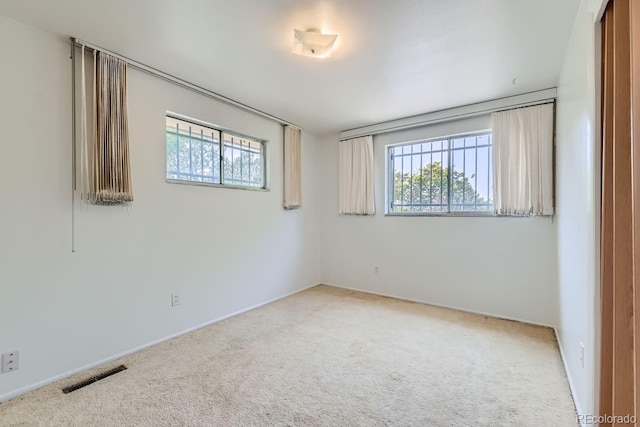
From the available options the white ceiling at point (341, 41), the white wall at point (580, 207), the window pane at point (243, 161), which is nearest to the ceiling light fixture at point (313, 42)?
the white ceiling at point (341, 41)

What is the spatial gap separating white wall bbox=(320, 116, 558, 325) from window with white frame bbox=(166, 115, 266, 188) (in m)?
1.44

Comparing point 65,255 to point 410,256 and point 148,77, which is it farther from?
point 410,256

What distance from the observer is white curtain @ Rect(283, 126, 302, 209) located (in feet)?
13.8

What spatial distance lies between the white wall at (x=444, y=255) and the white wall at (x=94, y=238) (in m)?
1.61

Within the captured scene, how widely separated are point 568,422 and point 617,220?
49.7 inches

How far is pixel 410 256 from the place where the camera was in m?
4.03

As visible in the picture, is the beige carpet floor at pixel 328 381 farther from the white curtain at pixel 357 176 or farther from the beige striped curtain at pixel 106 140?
the white curtain at pixel 357 176

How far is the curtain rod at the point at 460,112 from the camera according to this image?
121 inches

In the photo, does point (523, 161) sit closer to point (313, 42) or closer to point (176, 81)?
point (313, 42)

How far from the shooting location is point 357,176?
4.45m

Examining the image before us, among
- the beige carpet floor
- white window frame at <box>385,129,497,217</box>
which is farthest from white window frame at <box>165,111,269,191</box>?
white window frame at <box>385,129,497,217</box>

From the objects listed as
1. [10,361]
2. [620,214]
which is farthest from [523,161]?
[10,361]

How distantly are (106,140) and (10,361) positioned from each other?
5.35 feet

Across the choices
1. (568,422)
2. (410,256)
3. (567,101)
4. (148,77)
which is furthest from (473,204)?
(148,77)
